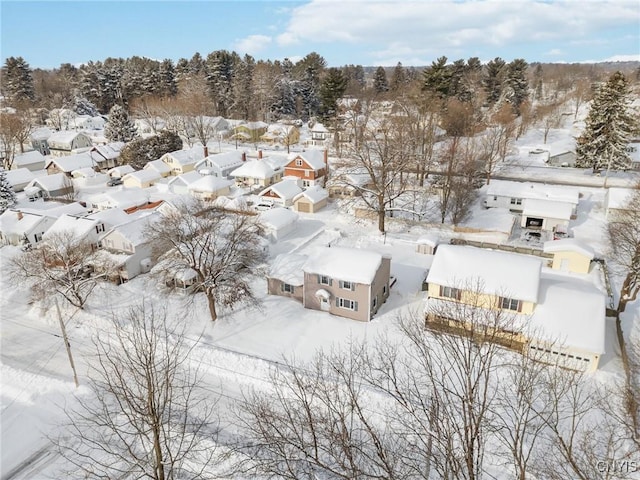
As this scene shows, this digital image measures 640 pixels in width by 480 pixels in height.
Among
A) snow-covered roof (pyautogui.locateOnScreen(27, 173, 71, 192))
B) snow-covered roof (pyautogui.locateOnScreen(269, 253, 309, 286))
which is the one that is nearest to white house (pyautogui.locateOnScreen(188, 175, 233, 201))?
snow-covered roof (pyautogui.locateOnScreen(27, 173, 71, 192))

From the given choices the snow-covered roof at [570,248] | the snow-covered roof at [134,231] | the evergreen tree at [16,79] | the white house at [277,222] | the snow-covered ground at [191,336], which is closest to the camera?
the snow-covered ground at [191,336]

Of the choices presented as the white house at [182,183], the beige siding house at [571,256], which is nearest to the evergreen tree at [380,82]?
the white house at [182,183]

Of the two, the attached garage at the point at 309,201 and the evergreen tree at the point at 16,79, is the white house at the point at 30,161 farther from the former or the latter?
the attached garage at the point at 309,201

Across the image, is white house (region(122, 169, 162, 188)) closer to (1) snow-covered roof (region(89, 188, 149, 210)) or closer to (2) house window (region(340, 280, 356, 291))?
(1) snow-covered roof (region(89, 188, 149, 210))

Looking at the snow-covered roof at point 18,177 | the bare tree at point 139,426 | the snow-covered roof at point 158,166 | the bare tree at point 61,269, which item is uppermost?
the snow-covered roof at point 158,166

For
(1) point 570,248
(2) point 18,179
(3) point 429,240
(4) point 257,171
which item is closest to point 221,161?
(4) point 257,171

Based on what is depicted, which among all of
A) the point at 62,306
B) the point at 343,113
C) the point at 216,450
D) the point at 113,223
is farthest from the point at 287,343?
the point at 343,113

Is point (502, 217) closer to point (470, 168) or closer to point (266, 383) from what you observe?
point (470, 168)
